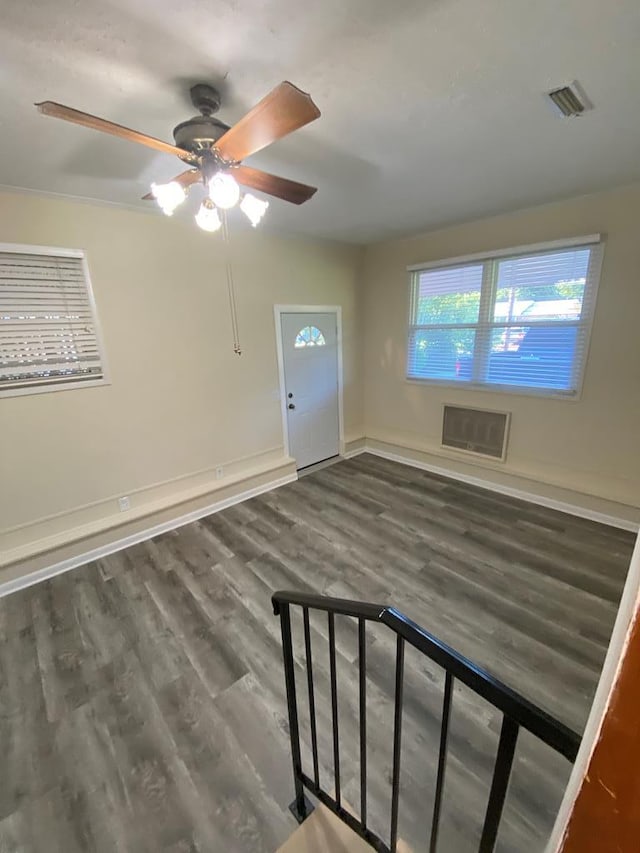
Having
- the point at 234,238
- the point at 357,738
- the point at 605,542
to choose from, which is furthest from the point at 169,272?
the point at 605,542

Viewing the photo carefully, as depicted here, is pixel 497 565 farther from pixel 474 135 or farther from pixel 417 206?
pixel 417 206

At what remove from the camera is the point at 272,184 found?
72.6 inches

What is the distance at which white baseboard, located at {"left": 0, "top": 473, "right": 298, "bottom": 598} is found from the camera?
2.66 meters

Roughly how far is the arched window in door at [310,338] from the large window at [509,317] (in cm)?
116

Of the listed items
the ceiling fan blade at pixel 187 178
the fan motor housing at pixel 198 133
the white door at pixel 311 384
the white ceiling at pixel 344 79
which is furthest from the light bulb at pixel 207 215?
the white door at pixel 311 384

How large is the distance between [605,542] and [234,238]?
14.4ft

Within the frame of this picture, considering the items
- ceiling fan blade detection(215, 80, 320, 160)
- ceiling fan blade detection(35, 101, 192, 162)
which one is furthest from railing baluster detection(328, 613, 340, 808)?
ceiling fan blade detection(35, 101, 192, 162)

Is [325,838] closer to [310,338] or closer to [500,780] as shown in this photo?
[500,780]

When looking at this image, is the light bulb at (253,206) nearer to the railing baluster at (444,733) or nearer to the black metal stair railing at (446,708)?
the black metal stair railing at (446,708)

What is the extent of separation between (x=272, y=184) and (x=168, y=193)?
0.56m

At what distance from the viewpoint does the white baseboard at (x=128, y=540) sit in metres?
2.66

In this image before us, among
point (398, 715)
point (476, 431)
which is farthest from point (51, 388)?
point (476, 431)

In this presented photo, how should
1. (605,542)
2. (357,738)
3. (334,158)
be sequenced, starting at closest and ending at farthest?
(357,738) < (334,158) < (605,542)

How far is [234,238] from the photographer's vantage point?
3.51 metres
